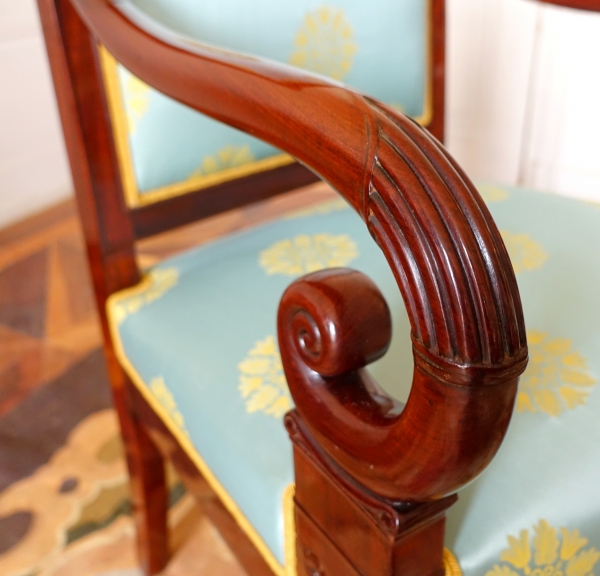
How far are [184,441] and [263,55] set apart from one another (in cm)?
37

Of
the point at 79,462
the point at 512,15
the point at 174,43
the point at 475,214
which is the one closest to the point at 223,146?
the point at 174,43

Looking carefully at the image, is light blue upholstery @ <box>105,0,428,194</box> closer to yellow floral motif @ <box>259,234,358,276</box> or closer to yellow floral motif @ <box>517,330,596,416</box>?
yellow floral motif @ <box>259,234,358,276</box>

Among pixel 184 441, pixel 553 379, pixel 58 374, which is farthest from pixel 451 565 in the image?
pixel 58 374

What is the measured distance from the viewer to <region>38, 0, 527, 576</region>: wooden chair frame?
0.70 feet

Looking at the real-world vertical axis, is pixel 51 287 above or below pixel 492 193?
below

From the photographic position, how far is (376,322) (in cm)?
26

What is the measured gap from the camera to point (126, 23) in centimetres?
41

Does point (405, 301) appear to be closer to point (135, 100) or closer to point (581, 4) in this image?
point (135, 100)

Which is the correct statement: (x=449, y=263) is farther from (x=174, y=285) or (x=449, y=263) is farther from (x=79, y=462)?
(x=79, y=462)

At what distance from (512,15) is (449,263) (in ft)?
4.12

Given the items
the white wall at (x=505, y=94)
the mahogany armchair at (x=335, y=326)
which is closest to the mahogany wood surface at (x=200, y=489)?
the mahogany armchair at (x=335, y=326)

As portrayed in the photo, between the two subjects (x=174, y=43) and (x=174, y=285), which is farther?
(x=174, y=285)

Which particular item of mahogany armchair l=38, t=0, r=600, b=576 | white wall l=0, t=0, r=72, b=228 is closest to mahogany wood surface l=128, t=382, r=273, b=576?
mahogany armchair l=38, t=0, r=600, b=576

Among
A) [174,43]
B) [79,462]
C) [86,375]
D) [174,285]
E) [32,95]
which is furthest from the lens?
[32,95]
